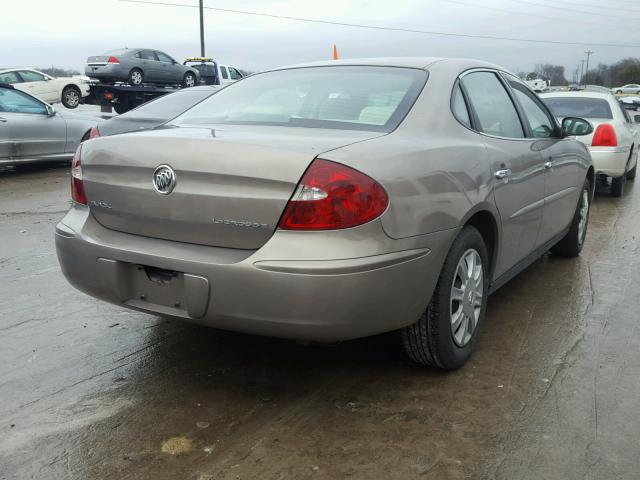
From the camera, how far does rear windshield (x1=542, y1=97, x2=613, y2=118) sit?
9.41m

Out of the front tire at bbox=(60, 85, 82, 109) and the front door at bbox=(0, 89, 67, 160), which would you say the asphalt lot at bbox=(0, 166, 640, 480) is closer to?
the front door at bbox=(0, 89, 67, 160)

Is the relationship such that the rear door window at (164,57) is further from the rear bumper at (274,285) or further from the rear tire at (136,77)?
the rear bumper at (274,285)

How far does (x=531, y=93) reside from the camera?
15.9ft

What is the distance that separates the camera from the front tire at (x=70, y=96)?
2314 cm

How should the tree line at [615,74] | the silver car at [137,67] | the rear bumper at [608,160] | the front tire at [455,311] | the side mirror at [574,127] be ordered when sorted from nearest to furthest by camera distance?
the front tire at [455,311] < the side mirror at [574,127] < the rear bumper at [608,160] < the silver car at [137,67] < the tree line at [615,74]

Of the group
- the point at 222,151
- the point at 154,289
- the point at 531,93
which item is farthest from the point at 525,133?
the point at 154,289

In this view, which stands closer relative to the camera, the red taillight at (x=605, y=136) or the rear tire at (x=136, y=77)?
the red taillight at (x=605, y=136)

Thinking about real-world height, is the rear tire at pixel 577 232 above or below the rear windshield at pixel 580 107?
below

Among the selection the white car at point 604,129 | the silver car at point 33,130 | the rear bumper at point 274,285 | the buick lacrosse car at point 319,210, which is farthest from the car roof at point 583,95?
the rear bumper at point 274,285

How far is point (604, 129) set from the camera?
29.5ft

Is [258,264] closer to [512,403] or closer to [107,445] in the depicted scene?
[107,445]

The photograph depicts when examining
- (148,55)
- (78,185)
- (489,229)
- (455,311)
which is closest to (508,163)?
(489,229)

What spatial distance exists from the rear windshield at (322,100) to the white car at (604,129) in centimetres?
559

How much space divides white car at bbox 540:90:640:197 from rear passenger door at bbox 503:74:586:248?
391 centimetres
